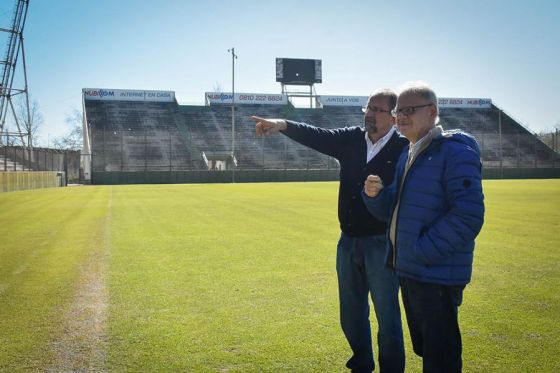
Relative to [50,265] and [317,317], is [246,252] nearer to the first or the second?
[50,265]

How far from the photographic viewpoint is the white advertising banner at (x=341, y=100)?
239 feet

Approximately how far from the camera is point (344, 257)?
12.8 feet

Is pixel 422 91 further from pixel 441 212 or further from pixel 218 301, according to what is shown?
pixel 218 301

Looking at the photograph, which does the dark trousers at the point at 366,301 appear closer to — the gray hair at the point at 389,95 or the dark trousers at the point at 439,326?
the dark trousers at the point at 439,326

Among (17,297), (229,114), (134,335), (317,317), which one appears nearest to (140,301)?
(134,335)

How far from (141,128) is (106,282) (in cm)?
5657

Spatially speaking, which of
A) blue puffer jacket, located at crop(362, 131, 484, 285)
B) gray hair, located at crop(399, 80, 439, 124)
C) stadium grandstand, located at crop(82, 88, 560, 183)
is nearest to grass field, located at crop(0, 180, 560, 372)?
blue puffer jacket, located at crop(362, 131, 484, 285)

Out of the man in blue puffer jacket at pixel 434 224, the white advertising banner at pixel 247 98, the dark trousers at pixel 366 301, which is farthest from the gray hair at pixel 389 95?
the white advertising banner at pixel 247 98

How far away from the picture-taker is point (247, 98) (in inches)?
2756

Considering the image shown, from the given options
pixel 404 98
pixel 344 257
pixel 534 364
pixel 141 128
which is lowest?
pixel 534 364

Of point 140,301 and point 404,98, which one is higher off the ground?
point 404,98

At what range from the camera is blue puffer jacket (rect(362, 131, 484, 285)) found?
277 cm

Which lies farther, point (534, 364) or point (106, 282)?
point (106, 282)

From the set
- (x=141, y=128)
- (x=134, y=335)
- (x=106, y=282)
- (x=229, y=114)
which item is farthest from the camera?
(x=229, y=114)
